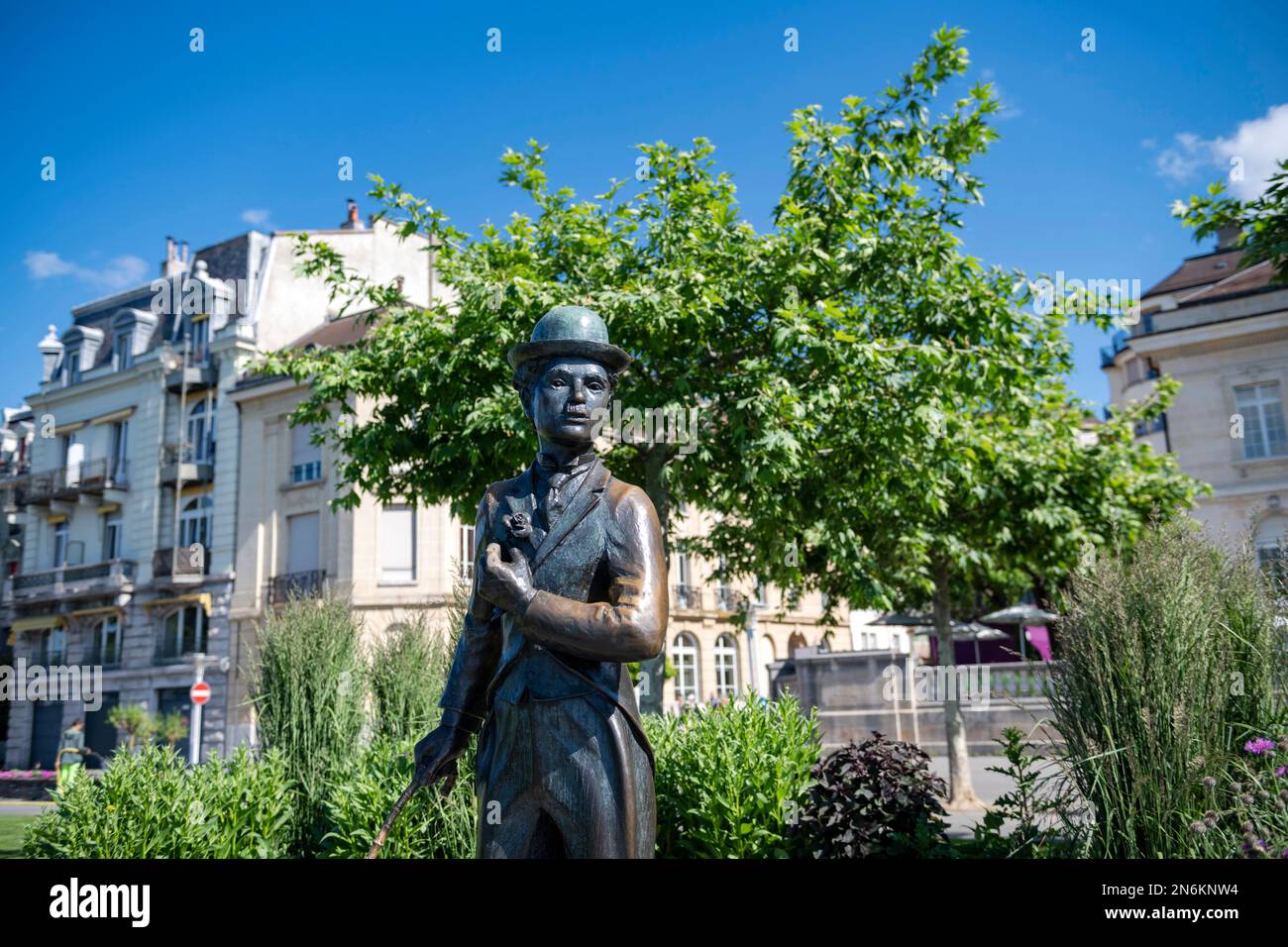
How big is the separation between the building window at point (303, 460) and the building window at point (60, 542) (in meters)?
11.6

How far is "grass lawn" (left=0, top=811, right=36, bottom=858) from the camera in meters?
9.67

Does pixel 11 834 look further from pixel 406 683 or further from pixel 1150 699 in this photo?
pixel 1150 699

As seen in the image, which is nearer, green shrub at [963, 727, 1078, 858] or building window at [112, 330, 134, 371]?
green shrub at [963, 727, 1078, 858]

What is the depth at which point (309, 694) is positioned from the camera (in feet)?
25.6

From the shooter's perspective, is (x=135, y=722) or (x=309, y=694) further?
(x=135, y=722)

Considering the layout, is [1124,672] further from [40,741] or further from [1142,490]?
[40,741]

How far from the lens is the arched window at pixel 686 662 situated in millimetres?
33156

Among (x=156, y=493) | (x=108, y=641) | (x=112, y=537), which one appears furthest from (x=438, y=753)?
(x=112, y=537)

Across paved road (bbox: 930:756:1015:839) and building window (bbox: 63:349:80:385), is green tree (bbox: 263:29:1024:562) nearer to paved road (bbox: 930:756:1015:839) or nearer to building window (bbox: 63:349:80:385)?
paved road (bbox: 930:756:1015:839)

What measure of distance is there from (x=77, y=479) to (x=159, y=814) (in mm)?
32346

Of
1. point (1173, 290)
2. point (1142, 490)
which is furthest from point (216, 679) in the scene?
point (1173, 290)

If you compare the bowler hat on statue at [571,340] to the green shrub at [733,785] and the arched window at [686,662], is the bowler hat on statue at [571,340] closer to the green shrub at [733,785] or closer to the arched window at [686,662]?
the green shrub at [733,785]

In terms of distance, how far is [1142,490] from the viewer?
1455cm

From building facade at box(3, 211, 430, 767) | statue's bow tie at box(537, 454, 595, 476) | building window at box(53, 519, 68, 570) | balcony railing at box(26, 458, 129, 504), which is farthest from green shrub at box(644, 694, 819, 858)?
building window at box(53, 519, 68, 570)
